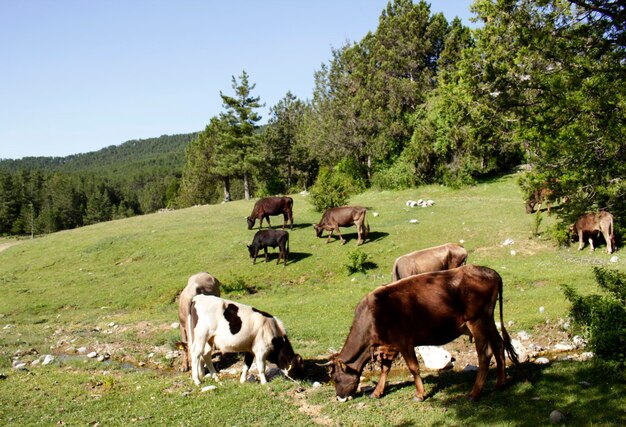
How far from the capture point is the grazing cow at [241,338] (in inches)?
396

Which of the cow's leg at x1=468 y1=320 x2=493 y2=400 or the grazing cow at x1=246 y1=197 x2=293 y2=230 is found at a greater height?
the grazing cow at x1=246 y1=197 x2=293 y2=230

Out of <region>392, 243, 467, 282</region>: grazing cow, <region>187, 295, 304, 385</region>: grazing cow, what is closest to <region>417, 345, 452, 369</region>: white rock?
<region>187, 295, 304, 385</region>: grazing cow

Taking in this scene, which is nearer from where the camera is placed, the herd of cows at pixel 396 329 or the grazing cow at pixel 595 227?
the herd of cows at pixel 396 329

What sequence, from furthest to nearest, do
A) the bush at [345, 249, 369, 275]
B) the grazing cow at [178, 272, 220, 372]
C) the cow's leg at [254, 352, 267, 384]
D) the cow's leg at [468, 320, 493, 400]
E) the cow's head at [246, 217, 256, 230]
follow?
1. the cow's head at [246, 217, 256, 230]
2. the bush at [345, 249, 369, 275]
3. the grazing cow at [178, 272, 220, 372]
4. the cow's leg at [254, 352, 267, 384]
5. the cow's leg at [468, 320, 493, 400]

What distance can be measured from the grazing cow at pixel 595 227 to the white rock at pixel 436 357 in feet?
39.6

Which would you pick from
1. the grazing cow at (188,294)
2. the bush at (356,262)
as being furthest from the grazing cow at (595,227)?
the grazing cow at (188,294)

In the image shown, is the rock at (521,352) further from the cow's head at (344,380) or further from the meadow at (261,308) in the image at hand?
the cow's head at (344,380)

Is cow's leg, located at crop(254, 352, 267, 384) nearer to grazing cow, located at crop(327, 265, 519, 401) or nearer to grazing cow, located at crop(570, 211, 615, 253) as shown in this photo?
grazing cow, located at crop(327, 265, 519, 401)

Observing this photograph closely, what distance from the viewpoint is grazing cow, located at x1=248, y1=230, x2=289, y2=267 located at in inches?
891

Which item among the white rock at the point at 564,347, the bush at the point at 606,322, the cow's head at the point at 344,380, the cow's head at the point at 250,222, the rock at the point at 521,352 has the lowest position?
the white rock at the point at 564,347

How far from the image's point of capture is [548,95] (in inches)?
386

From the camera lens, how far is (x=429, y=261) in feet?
48.5

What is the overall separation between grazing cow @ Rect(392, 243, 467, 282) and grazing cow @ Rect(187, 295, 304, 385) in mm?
5649

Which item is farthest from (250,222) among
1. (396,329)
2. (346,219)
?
(396,329)
